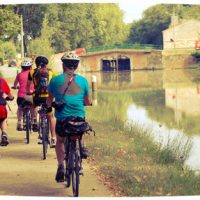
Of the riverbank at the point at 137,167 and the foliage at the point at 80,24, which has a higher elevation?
the foliage at the point at 80,24

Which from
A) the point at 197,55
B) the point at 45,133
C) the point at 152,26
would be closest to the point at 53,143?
the point at 45,133

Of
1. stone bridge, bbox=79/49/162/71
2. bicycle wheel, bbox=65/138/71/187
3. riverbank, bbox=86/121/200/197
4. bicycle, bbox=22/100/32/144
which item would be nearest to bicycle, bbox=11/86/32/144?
bicycle, bbox=22/100/32/144

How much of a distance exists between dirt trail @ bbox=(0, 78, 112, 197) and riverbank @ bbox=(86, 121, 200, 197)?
23 cm

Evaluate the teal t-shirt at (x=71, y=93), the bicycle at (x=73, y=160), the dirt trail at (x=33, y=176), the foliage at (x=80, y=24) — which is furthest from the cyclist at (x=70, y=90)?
the foliage at (x=80, y=24)

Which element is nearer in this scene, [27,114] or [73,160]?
[73,160]

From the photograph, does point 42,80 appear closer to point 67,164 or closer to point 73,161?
point 67,164

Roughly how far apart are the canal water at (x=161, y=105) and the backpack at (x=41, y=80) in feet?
9.99

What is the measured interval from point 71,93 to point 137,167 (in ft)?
8.09

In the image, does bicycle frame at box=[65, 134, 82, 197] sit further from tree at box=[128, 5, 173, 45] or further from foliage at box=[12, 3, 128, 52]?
tree at box=[128, 5, 173, 45]

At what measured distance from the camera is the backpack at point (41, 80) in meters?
8.83

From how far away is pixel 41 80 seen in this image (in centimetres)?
891

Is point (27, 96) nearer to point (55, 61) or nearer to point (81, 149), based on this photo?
point (55, 61)

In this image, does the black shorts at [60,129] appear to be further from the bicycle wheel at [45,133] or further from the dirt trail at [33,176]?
the bicycle wheel at [45,133]

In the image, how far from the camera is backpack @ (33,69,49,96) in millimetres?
8828
